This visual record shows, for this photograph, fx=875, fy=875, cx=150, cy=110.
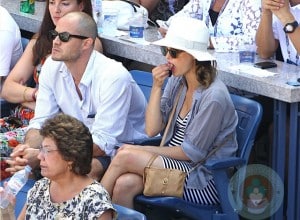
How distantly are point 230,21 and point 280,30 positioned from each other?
1.71ft

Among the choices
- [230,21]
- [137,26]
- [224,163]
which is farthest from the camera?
[137,26]

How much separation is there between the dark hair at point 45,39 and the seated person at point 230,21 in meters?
0.61

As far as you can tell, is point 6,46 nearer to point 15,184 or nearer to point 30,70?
point 30,70

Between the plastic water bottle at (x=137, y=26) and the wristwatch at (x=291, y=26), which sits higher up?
the wristwatch at (x=291, y=26)

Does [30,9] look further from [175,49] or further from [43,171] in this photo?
[43,171]

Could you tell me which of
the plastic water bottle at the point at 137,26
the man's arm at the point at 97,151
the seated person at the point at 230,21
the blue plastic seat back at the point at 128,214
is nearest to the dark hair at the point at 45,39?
the plastic water bottle at the point at 137,26

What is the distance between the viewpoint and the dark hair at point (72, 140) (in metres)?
4.12

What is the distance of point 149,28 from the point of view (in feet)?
22.5

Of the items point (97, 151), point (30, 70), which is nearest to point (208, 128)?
point (97, 151)

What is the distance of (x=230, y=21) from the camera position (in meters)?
6.11

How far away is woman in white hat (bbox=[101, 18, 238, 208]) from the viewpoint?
4730 mm

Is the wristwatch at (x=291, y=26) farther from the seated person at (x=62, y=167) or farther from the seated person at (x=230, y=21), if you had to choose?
the seated person at (x=62, y=167)

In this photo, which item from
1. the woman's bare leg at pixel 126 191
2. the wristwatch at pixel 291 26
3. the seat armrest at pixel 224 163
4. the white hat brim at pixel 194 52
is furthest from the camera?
the wristwatch at pixel 291 26

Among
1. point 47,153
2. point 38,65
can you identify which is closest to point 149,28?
point 38,65
